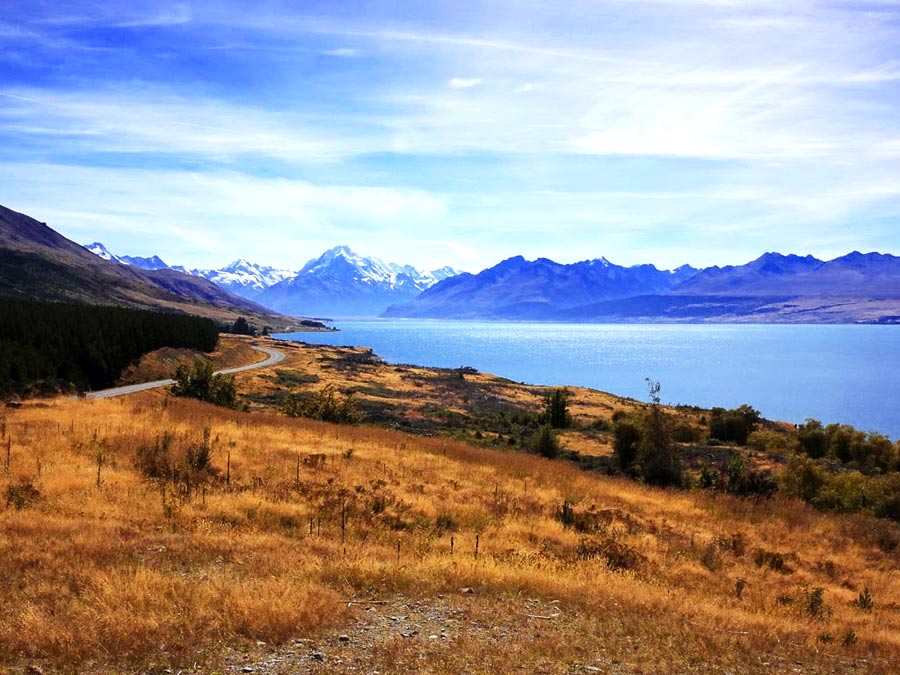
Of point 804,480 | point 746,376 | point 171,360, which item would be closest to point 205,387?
point 171,360

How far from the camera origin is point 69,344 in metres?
42.3

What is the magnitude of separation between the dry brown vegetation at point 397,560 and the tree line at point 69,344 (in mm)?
16512

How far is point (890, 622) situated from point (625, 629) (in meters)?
5.94

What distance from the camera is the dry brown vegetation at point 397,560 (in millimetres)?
6586

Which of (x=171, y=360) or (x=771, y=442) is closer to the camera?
(x=771, y=442)

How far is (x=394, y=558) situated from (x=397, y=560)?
0.19 meters

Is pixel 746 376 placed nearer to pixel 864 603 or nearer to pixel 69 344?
pixel 69 344

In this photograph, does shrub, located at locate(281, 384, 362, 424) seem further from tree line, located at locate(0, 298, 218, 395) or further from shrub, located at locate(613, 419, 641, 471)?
shrub, located at locate(613, 419, 641, 471)

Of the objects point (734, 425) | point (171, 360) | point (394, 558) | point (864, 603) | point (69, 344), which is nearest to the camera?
point (394, 558)

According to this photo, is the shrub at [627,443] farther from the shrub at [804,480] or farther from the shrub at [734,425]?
the shrub at [734,425]

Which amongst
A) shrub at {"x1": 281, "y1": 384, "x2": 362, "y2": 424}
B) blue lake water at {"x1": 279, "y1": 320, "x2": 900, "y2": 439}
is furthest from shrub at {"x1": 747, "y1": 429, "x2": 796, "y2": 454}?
blue lake water at {"x1": 279, "y1": 320, "x2": 900, "y2": 439}

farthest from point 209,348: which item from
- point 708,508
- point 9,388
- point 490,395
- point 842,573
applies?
point 842,573

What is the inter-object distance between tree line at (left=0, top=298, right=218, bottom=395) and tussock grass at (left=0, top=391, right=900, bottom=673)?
17418mm

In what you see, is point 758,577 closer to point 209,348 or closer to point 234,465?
point 234,465
